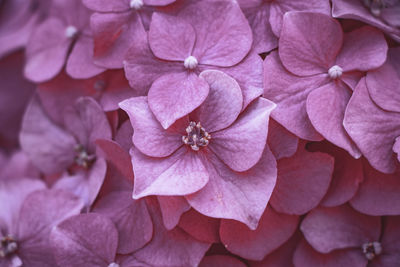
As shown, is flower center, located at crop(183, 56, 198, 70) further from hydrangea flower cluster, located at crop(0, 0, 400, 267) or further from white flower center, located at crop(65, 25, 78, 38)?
white flower center, located at crop(65, 25, 78, 38)

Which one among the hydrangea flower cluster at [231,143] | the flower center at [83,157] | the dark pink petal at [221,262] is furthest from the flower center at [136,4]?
the dark pink petal at [221,262]

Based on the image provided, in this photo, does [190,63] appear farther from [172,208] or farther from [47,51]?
[47,51]

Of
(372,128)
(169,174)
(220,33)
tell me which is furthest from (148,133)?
(372,128)

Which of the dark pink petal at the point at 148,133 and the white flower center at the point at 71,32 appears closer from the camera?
the dark pink petal at the point at 148,133

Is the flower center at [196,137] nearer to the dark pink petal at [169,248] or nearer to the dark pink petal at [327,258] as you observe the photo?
the dark pink petal at [169,248]

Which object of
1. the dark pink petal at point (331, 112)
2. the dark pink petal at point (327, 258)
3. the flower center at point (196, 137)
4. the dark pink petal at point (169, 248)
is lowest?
the dark pink petal at point (327, 258)

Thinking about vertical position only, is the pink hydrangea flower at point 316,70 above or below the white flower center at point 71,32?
below
